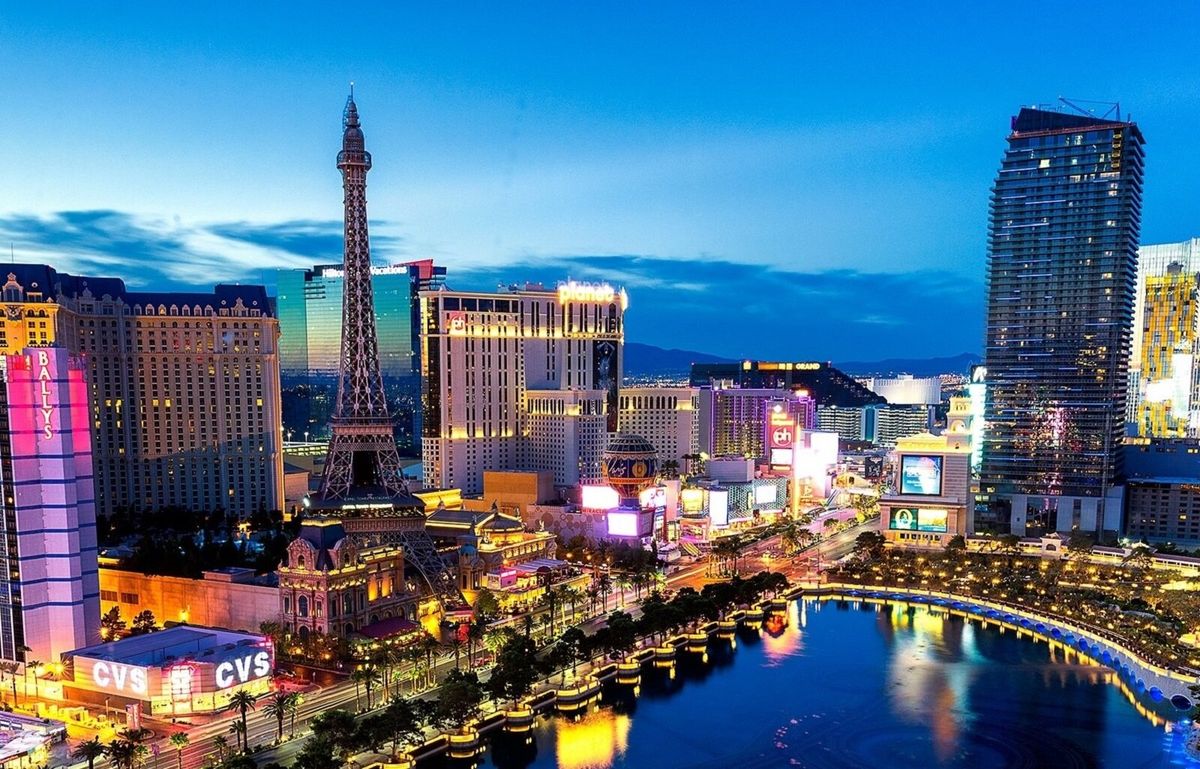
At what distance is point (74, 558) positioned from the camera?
5522 centimetres

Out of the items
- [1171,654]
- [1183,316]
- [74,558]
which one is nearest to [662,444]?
[1171,654]

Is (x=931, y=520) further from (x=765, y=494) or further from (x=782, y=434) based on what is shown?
(x=782, y=434)

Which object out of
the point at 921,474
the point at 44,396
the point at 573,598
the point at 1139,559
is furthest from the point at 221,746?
the point at 1139,559

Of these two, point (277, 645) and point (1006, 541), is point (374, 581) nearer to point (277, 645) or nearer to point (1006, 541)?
point (277, 645)

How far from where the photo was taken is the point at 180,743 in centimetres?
4456

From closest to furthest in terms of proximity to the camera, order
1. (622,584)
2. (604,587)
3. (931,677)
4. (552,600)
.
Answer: (931,677) → (552,600) → (604,587) → (622,584)

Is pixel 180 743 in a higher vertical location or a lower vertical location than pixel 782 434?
lower

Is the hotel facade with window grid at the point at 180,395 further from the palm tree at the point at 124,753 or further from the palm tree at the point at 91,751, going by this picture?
the palm tree at the point at 124,753

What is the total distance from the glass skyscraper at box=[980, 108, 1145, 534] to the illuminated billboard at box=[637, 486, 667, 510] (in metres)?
38.8

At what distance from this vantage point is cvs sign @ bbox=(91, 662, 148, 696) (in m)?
49.5

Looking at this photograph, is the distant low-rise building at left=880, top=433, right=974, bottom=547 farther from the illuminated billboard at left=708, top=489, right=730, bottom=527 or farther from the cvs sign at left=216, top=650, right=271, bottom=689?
the cvs sign at left=216, top=650, right=271, bottom=689

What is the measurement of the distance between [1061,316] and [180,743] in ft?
316

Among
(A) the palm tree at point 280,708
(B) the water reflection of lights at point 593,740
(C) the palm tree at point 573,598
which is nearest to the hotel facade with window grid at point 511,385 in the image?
(C) the palm tree at point 573,598

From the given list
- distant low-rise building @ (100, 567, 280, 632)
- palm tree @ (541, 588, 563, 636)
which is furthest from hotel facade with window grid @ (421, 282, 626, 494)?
distant low-rise building @ (100, 567, 280, 632)
